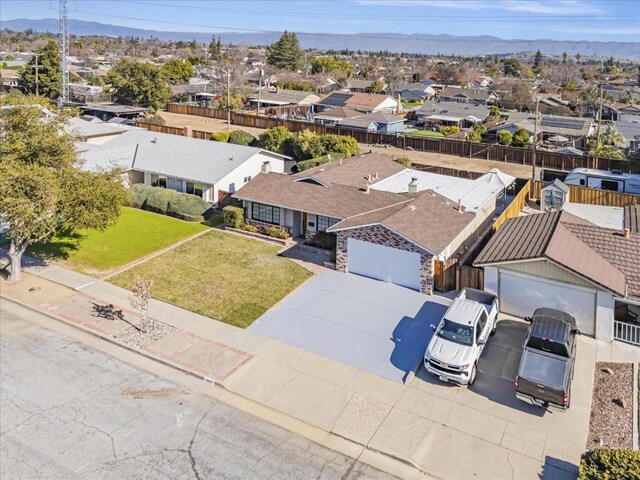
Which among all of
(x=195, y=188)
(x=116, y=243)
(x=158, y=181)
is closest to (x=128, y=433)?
(x=116, y=243)

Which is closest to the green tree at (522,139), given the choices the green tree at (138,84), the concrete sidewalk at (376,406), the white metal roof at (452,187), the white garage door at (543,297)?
the white metal roof at (452,187)

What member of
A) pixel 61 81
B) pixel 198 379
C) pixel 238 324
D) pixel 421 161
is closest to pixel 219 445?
pixel 198 379

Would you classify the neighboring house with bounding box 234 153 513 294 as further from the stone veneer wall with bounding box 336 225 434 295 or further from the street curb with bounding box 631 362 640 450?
the street curb with bounding box 631 362 640 450

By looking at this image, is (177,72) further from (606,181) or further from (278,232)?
(606,181)

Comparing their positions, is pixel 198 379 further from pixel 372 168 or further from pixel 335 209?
pixel 372 168

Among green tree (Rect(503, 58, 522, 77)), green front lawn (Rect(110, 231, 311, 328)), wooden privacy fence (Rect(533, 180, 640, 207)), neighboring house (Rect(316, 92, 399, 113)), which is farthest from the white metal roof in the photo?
green tree (Rect(503, 58, 522, 77))
